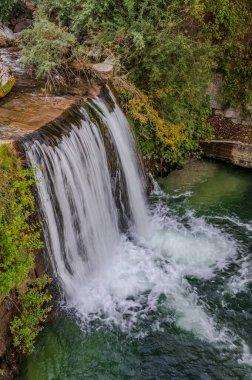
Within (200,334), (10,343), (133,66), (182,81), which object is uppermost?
(133,66)

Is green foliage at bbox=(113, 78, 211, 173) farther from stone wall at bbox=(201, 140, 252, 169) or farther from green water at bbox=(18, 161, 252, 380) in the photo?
green water at bbox=(18, 161, 252, 380)

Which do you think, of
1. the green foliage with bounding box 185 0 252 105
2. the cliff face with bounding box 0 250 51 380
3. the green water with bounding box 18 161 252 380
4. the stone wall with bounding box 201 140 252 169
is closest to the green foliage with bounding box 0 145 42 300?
the cliff face with bounding box 0 250 51 380

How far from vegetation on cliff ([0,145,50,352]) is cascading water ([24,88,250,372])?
14.2 inches

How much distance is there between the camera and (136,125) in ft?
28.8

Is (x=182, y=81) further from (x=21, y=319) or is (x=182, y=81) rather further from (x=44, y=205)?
(x=21, y=319)

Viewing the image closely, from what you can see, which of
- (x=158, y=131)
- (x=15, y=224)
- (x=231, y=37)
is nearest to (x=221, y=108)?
(x=231, y=37)

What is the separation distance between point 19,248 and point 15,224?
32cm

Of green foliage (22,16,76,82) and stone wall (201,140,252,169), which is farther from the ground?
green foliage (22,16,76,82)

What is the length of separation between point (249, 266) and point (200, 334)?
1.89 m

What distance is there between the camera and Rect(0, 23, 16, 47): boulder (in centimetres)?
1073

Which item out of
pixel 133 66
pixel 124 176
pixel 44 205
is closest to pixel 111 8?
pixel 133 66

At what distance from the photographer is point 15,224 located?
15.4 ft

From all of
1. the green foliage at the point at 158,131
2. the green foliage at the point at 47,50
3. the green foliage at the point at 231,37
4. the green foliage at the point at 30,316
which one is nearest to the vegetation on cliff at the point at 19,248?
the green foliage at the point at 30,316

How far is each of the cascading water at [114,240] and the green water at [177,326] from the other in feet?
0.08
